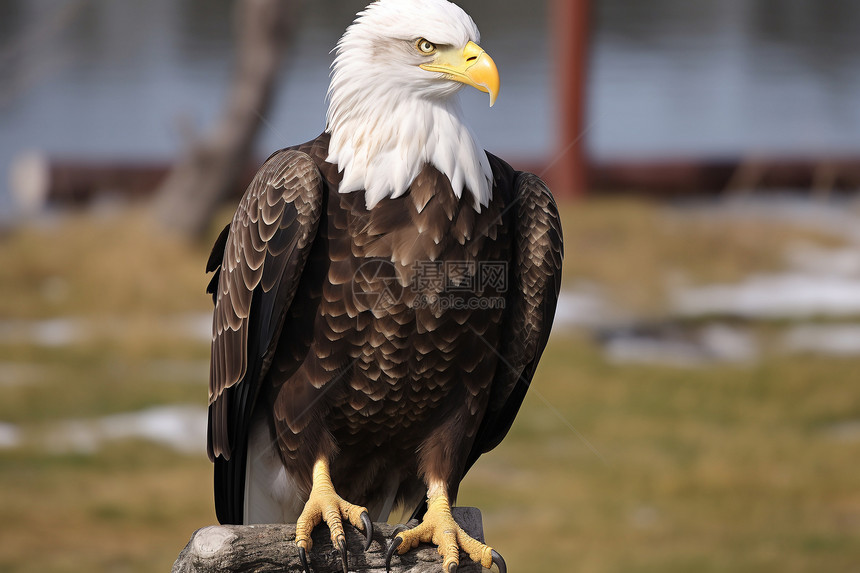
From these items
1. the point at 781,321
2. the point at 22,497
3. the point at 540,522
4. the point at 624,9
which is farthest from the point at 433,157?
the point at 624,9

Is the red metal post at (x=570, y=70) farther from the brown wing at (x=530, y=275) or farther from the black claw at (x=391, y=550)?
the black claw at (x=391, y=550)

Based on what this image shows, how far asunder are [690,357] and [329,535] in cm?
596

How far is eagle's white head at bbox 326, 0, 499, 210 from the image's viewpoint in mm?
2527

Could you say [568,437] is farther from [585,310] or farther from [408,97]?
[408,97]

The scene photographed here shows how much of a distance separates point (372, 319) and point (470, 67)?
713 mm

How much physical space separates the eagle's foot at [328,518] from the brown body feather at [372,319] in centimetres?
14

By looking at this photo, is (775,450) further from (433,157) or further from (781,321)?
(433,157)

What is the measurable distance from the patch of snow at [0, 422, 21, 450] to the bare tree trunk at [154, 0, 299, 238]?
2.36 meters

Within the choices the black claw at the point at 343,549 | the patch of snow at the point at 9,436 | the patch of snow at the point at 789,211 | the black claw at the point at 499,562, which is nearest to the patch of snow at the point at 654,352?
the patch of snow at the point at 789,211

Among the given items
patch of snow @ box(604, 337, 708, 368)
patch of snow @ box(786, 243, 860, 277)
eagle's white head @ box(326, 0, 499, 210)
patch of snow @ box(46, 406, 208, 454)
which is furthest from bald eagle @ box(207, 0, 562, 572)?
patch of snow @ box(786, 243, 860, 277)

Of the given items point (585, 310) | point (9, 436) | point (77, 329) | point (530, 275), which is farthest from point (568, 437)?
point (530, 275)

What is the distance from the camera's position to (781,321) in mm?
8609

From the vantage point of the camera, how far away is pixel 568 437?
7.05 m

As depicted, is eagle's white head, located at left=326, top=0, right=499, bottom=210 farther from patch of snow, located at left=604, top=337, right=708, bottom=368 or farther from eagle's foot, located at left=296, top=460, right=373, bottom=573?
patch of snow, located at left=604, top=337, right=708, bottom=368
